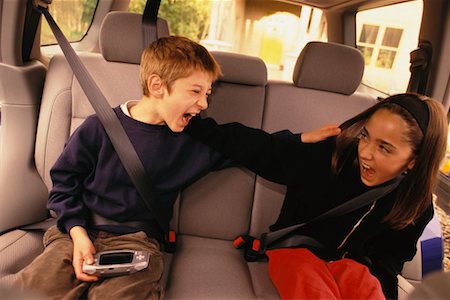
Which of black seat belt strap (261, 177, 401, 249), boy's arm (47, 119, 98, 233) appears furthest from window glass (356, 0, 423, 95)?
boy's arm (47, 119, 98, 233)

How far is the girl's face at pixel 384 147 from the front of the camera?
→ 1.03 m

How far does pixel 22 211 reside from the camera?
4.31 feet

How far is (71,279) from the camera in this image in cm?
99

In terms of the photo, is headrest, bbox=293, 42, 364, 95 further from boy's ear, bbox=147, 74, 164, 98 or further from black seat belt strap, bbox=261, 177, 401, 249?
boy's ear, bbox=147, 74, 164, 98

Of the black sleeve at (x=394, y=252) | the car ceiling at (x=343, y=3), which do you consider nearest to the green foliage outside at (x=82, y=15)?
the car ceiling at (x=343, y=3)

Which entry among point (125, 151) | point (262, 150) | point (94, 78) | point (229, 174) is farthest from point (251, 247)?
point (94, 78)

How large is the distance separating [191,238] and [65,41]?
0.96 m

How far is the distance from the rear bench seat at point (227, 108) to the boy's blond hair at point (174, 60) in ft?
0.72

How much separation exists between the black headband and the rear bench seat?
1.24 feet

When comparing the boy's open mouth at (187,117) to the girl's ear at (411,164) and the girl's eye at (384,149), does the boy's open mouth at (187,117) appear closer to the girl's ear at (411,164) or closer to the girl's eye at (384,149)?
the girl's eye at (384,149)

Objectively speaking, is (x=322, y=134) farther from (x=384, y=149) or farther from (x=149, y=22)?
(x=149, y=22)

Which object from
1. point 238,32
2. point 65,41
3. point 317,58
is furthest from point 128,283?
point 238,32

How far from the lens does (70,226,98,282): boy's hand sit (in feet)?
3.21

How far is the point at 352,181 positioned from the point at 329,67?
502 mm
